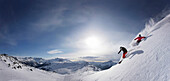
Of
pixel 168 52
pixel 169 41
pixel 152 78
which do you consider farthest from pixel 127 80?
pixel 169 41

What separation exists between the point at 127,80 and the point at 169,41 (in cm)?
429

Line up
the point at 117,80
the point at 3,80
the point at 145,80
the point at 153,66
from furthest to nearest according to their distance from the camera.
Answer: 1. the point at 3,80
2. the point at 117,80
3. the point at 153,66
4. the point at 145,80

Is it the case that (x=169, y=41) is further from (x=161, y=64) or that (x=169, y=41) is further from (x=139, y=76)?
(x=139, y=76)

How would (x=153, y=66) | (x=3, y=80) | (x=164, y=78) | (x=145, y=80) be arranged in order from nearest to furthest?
1. (x=164, y=78)
2. (x=145, y=80)
3. (x=153, y=66)
4. (x=3, y=80)

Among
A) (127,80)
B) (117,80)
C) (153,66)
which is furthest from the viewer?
(117,80)

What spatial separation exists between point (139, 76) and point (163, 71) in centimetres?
130

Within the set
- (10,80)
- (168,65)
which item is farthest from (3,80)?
(168,65)

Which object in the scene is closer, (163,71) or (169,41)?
(163,71)

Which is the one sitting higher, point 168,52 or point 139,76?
point 168,52

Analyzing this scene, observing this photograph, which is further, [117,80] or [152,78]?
[117,80]

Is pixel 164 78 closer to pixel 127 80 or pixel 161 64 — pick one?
pixel 161 64

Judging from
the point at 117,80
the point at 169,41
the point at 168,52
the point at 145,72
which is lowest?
the point at 117,80

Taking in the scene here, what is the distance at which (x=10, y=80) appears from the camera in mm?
8250

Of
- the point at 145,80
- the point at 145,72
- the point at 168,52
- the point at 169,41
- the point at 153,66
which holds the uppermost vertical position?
the point at 169,41
